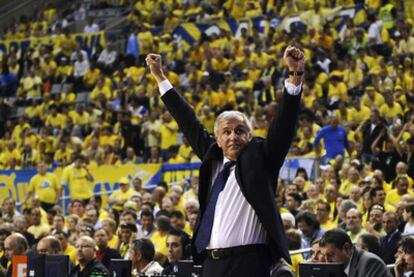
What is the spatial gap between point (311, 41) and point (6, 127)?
7782mm

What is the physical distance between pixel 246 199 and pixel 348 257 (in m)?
2.33

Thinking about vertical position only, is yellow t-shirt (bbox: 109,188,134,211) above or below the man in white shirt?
below

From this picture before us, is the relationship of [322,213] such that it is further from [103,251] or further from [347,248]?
[347,248]

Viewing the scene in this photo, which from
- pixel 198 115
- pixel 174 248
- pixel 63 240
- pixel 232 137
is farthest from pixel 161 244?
pixel 198 115

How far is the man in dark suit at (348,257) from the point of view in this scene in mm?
8742

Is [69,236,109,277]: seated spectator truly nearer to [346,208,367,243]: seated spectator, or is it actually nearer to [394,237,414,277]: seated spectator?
[346,208,367,243]: seated spectator

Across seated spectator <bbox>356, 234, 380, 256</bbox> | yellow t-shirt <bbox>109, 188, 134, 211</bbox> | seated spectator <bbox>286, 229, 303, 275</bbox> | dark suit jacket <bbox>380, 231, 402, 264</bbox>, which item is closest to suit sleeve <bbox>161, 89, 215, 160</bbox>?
seated spectator <bbox>356, 234, 380, 256</bbox>

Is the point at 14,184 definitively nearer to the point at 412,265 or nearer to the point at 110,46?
the point at 110,46

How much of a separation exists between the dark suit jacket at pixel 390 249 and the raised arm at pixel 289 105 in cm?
610

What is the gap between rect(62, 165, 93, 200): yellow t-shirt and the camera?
73.8ft

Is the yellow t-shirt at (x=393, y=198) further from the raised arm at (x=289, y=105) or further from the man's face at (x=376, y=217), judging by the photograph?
the raised arm at (x=289, y=105)

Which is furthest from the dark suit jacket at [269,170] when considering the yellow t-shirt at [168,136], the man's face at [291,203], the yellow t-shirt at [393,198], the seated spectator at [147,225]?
the yellow t-shirt at [168,136]

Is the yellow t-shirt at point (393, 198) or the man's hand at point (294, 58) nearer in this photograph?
the man's hand at point (294, 58)

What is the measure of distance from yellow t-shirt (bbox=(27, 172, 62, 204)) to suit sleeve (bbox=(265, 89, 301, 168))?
16106mm
